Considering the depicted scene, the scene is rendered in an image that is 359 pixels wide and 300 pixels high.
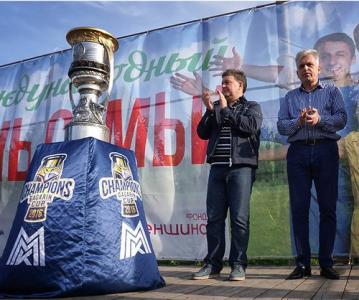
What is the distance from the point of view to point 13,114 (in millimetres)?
4789

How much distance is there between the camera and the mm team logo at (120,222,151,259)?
2.10 m

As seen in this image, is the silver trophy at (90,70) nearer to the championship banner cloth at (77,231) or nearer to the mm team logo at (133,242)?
the championship banner cloth at (77,231)

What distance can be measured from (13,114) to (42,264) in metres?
3.20

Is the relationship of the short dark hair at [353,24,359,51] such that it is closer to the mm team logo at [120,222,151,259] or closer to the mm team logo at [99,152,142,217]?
the mm team logo at [99,152,142,217]

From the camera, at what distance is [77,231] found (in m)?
2.01

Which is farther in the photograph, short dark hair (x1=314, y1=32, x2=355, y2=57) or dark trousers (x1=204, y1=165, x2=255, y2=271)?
short dark hair (x1=314, y1=32, x2=355, y2=57)

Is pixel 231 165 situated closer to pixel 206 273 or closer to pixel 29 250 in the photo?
pixel 206 273

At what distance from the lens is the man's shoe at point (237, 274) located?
8.08 ft

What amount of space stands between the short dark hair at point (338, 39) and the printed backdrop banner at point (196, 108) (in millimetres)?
17

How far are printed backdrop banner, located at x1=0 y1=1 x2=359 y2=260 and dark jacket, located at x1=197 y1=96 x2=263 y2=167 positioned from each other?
2.51ft

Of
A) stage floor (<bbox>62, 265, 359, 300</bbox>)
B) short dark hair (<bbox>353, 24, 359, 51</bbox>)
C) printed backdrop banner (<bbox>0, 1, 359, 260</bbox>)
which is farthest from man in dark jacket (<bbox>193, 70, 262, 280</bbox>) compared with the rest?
short dark hair (<bbox>353, 24, 359, 51</bbox>)

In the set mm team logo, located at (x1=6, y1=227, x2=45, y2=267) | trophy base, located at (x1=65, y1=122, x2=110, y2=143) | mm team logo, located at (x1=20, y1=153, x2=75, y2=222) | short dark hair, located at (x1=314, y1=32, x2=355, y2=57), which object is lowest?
mm team logo, located at (x1=6, y1=227, x2=45, y2=267)

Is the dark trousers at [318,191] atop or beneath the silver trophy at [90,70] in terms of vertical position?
beneath

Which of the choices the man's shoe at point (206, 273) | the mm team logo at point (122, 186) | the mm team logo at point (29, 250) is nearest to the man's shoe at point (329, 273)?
the man's shoe at point (206, 273)
